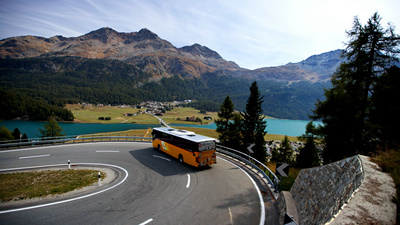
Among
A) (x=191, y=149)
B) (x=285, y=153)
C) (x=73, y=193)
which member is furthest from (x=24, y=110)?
(x=285, y=153)

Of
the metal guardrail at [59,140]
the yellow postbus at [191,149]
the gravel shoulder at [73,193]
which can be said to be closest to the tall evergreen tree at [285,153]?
the metal guardrail at [59,140]

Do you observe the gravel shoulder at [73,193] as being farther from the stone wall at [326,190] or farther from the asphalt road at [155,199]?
the stone wall at [326,190]

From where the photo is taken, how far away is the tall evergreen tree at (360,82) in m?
15.4

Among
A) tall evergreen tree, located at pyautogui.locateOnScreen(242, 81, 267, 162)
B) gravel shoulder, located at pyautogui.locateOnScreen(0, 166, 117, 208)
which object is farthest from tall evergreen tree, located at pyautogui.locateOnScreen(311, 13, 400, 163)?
gravel shoulder, located at pyautogui.locateOnScreen(0, 166, 117, 208)

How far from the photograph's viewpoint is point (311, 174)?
9.53m

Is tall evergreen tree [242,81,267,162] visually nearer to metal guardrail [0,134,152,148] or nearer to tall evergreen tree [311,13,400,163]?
tall evergreen tree [311,13,400,163]

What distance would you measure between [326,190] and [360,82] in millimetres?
14934

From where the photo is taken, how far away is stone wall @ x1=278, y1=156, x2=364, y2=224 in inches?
250

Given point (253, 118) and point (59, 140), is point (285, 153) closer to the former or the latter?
point (253, 118)

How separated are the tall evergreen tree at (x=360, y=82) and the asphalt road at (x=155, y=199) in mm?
11203

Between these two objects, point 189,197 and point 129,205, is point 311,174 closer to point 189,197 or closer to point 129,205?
point 189,197

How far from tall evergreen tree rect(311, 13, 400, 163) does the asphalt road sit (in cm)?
1120

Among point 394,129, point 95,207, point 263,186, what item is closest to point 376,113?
point 394,129

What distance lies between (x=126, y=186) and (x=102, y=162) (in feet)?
26.0
